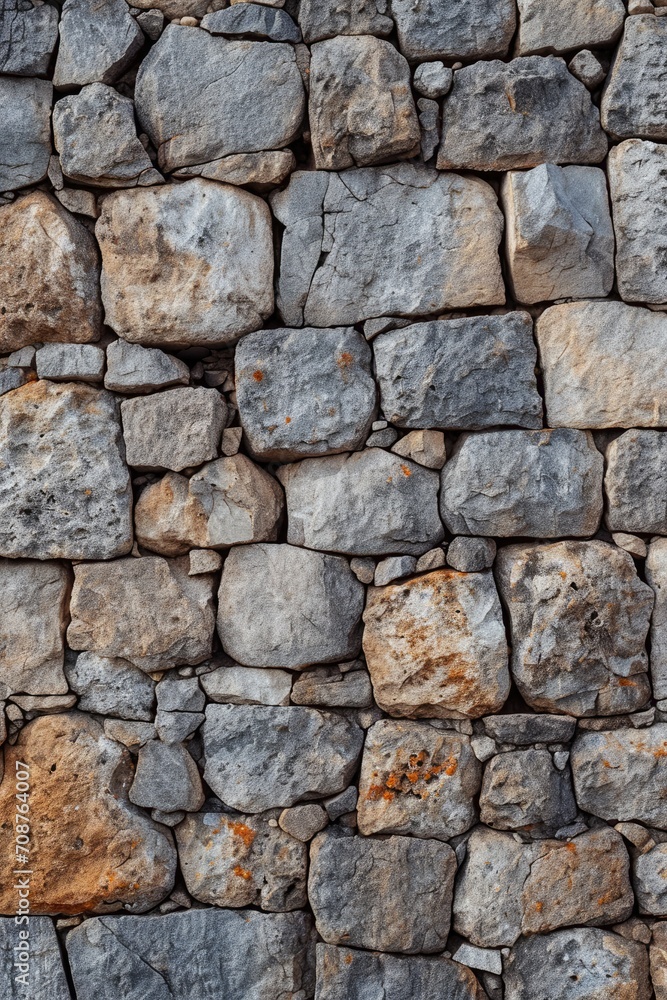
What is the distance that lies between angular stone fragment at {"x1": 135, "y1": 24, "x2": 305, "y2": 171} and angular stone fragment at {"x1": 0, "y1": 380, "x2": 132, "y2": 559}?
0.84 metres

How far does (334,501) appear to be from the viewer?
2256 mm

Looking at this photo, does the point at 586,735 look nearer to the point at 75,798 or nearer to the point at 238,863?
the point at 238,863

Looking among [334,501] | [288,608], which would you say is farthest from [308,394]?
[288,608]

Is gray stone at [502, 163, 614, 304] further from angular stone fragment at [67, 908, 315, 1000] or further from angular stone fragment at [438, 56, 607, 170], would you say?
angular stone fragment at [67, 908, 315, 1000]

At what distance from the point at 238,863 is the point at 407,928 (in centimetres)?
51

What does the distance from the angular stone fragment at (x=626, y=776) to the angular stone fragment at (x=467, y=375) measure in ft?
3.06

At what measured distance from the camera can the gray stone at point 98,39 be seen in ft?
7.57

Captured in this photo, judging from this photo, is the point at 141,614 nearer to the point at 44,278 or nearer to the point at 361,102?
the point at 44,278

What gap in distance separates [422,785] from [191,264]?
166 centimetres

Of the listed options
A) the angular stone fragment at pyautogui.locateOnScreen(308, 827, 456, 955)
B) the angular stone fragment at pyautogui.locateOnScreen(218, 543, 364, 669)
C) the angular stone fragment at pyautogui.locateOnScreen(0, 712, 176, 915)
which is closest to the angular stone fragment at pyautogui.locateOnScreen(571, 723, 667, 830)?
the angular stone fragment at pyautogui.locateOnScreen(308, 827, 456, 955)

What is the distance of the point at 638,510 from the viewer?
2188 mm

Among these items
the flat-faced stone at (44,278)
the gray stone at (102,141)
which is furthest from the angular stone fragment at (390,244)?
the flat-faced stone at (44,278)

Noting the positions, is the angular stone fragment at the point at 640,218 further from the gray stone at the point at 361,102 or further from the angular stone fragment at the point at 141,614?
the angular stone fragment at the point at 141,614

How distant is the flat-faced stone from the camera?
2305 mm
